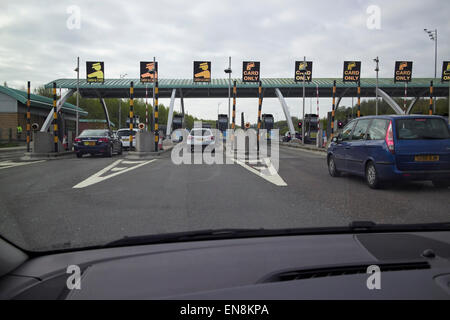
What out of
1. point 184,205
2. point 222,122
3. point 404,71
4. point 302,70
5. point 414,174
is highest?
point 302,70

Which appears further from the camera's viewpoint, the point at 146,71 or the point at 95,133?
the point at 146,71

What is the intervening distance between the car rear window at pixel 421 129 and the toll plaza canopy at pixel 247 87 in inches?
1704

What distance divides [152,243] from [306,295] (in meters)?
1.42

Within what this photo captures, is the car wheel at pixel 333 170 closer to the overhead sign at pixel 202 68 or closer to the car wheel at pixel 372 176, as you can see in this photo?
the car wheel at pixel 372 176

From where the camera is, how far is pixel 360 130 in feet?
28.5

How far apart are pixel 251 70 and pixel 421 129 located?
28.5m

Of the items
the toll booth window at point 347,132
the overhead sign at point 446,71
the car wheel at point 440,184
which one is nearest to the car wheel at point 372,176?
the toll booth window at point 347,132

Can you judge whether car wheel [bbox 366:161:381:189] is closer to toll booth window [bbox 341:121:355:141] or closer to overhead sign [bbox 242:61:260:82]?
toll booth window [bbox 341:121:355:141]

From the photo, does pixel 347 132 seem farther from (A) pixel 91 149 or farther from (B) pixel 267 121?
(B) pixel 267 121

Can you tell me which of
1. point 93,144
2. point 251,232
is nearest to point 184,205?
point 251,232

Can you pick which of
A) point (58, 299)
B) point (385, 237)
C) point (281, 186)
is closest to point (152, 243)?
point (58, 299)

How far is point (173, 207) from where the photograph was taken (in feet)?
17.9
